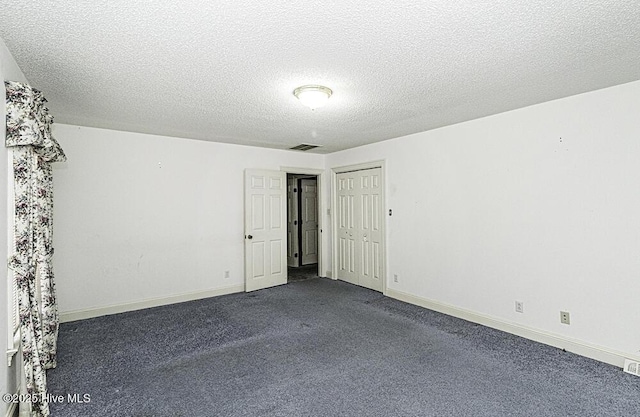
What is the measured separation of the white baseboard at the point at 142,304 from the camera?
13.3ft

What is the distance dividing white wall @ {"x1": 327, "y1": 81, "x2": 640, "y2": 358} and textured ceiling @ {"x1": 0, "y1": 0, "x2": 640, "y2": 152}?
36 cm

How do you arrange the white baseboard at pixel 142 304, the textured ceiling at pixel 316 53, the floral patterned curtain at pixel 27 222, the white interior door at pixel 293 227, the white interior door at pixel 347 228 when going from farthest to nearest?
the white interior door at pixel 293 227
the white interior door at pixel 347 228
the white baseboard at pixel 142 304
the floral patterned curtain at pixel 27 222
the textured ceiling at pixel 316 53

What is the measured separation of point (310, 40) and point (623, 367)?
3.61 m

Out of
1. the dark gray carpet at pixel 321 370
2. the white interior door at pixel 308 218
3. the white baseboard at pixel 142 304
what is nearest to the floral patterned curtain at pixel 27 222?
the dark gray carpet at pixel 321 370

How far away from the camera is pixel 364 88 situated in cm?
286

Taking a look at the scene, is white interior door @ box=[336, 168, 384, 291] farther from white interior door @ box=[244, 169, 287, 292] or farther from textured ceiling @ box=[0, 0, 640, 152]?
textured ceiling @ box=[0, 0, 640, 152]

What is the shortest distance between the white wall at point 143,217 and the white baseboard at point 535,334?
10.1 ft

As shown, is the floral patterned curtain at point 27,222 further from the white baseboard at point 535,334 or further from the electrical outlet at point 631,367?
the electrical outlet at point 631,367

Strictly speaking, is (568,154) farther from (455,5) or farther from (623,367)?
(455,5)

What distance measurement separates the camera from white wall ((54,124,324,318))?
4078 millimetres

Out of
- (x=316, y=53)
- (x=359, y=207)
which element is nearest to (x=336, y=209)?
(x=359, y=207)

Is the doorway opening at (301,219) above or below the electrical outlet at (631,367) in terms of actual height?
above

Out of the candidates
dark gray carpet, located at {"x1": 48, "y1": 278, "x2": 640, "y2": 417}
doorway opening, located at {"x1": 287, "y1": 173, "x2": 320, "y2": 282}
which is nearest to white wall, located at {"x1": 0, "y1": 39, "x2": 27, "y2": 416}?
dark gray carpet, located at {"x1": 48, "y1": 278, "x2": 640, "y2": 417}

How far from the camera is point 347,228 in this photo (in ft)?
19.7
